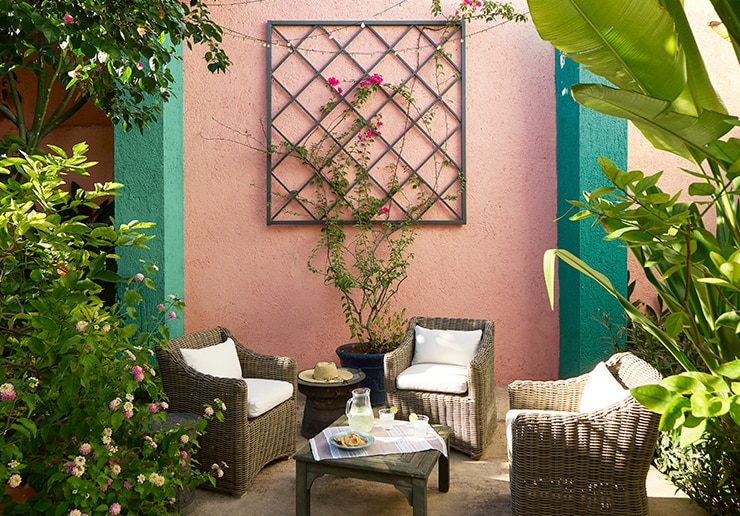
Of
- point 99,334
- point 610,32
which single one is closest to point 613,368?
point 610,32

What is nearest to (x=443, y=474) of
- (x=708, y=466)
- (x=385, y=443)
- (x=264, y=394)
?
→ (x=385, y=443)

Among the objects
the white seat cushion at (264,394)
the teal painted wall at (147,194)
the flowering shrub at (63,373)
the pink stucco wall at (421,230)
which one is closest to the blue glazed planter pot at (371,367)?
the pink stucco wall at (421,230)

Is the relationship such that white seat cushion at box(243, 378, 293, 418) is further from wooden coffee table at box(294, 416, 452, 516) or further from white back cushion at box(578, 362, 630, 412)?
white back cushion at box(578, 362, 630, 412)

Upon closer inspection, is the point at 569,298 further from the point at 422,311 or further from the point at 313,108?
the point at 313,108

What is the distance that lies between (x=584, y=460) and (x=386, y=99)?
3037mm

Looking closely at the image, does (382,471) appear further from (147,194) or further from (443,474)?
(147,194)

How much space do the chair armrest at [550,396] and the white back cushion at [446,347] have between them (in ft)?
2.22

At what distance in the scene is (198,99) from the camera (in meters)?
4.33

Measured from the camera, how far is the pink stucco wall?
14.1 ft

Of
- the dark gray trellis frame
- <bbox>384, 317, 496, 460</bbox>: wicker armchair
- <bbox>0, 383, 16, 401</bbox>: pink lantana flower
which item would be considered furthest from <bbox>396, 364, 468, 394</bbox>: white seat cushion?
<bbox>0, 383, 16, 401</bbox>: pink lantana flower

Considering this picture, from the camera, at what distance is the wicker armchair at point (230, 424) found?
2.60 meters

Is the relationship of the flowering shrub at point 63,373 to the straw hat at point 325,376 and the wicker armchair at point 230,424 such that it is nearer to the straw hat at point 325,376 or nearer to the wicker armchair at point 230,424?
the wicker armchair at point 230,424

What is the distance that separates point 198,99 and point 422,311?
2.37 metres

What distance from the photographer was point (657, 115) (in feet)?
3.63
